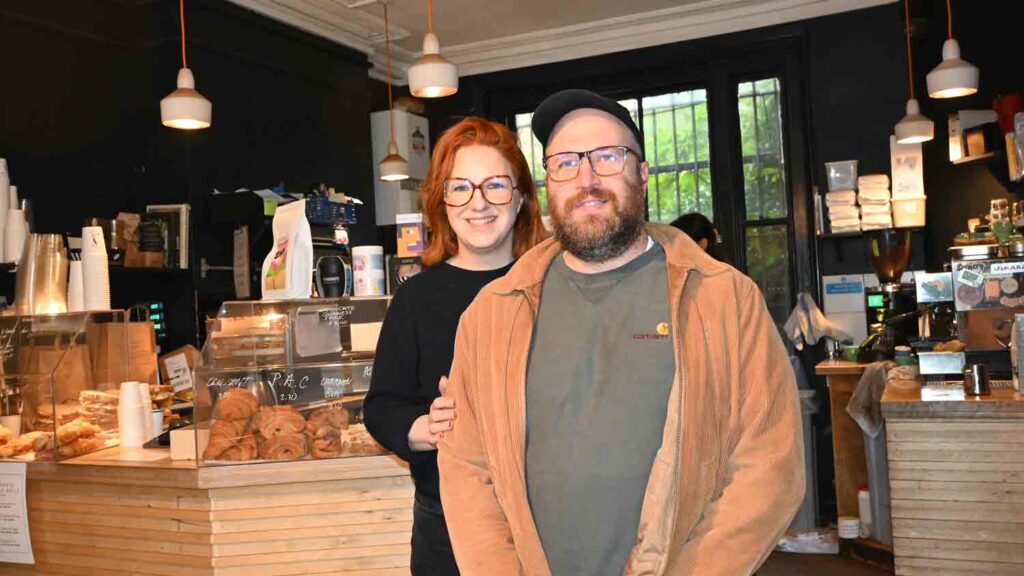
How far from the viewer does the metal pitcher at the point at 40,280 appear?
339 cm

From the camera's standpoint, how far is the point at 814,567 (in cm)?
500

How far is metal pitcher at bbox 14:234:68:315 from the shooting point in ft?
11.1

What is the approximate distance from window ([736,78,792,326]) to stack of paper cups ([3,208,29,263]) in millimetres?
4947

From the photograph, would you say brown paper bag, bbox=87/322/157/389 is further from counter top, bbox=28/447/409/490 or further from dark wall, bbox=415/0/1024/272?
dark wall, bbox=415/0/1024/272

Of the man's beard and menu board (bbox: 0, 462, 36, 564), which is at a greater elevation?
the man's beard

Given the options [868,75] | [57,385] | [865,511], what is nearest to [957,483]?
[865,511]

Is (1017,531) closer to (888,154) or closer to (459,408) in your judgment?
(459,408)

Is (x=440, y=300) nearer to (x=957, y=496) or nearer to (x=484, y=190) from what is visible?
(x=484, y=190)

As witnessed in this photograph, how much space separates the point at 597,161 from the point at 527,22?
233 inches

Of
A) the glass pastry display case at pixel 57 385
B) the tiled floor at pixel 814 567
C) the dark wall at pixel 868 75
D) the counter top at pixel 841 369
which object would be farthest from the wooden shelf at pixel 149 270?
the counter top at pixel 841 369

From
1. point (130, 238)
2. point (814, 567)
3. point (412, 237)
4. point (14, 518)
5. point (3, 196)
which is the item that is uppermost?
point (3, 196)

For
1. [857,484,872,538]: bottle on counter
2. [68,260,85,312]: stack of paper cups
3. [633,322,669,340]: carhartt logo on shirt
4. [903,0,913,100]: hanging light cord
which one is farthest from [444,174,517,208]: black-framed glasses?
[903,0,913,100]: hanging light cord

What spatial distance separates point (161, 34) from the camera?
5.51 meters

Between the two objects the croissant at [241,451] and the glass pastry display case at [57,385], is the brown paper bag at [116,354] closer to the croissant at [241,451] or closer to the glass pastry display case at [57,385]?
the glass pastry display case at [57,385]
